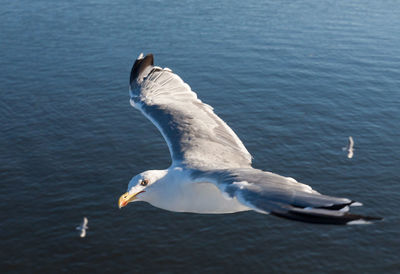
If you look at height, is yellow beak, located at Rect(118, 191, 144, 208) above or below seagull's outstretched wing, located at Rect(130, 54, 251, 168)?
below

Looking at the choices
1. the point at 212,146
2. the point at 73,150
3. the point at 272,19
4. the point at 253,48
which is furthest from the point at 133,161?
the point at 272,19

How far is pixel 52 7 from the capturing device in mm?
53062

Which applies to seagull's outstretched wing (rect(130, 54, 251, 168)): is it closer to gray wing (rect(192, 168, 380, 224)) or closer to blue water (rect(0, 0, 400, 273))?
gray wing (rect(192, 168, 380, 224))

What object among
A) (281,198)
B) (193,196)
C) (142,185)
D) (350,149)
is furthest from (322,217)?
(350,149)

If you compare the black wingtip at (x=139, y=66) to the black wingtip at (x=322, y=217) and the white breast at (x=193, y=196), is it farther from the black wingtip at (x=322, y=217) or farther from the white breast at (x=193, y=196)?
the black wingtip at (x=322, y=217)

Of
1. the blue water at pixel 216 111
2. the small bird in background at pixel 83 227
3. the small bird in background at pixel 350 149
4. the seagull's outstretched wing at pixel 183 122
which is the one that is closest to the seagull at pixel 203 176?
the seagull's outstretched wing at pixel 183 122

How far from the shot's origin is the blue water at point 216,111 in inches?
1001

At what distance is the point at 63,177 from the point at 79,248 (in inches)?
222

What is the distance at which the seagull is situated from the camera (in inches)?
416

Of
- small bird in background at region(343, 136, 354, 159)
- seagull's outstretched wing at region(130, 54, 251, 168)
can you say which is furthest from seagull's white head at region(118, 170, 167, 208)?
small bird in background at region(343, 136, 354, 159)

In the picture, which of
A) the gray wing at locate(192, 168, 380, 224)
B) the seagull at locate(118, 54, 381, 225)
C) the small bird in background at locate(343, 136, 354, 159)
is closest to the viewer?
the gray wing at locate(192, 168, 380, 224)

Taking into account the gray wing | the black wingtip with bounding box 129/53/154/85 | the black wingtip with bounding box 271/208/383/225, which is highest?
the black wingtip with bounding box 129/53/154/85

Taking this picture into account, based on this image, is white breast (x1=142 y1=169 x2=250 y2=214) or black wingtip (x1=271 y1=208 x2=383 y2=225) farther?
white breast (x1=142 y1=169 x2=250 y2=214)

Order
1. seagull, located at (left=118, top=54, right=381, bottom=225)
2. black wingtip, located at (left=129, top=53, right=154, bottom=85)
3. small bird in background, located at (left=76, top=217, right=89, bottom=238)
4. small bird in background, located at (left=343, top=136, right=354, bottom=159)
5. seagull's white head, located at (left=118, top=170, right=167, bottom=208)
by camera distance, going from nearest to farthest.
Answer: seagull, located at (left=118, top=54, right=381, bottom=225) < seagull's white head, located at (left=118, top=170, right=167, bottom=208) < black wingtip, located at (left=129, top=53, right=154, bottom=85) < small bird in background, located at (left=76, top=217, right=89, bottom=238) < small bird in background, located at (left=343, top=136, right=354, bottom=159)
